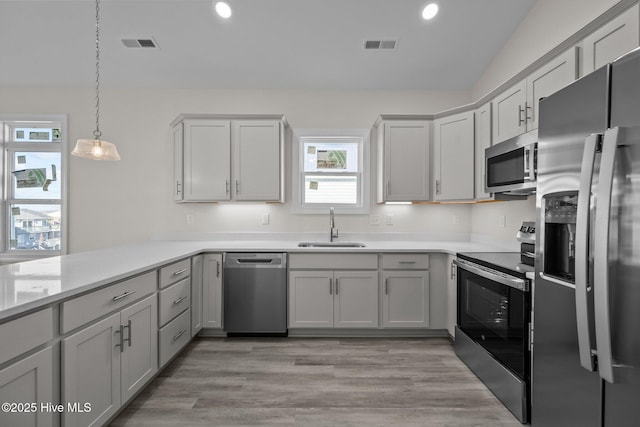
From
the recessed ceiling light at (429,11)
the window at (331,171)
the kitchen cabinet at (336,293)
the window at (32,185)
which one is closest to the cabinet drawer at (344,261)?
the kitchen cabinet at (336,293)

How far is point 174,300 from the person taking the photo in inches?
98.7

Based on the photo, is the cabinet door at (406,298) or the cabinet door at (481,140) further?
the cabinet door at (406,298)

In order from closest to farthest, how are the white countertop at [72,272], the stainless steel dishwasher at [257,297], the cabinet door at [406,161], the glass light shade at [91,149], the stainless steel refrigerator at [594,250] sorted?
the stainless steel refrigerator at [594,250] → the white countertop at [72,272] → the glass light shade at [91,149] → the stainless steel dishwasher at [257,297] → the cabinet door at [406,161]

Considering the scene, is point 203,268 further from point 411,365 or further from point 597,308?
point 597,308

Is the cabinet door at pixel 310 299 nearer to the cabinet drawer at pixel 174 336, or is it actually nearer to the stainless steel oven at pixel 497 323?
the cabinet drawer at pixel 174 336

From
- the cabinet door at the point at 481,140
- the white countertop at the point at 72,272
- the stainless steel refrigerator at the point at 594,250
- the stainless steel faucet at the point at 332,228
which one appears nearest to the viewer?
the stainless steel refrigerator at the point at 594,250

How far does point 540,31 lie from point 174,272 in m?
3.61

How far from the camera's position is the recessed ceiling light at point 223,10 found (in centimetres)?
285

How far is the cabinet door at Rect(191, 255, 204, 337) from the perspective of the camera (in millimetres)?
2906

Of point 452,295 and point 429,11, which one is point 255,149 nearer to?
point 429,11

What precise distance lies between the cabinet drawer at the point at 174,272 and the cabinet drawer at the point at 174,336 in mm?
317

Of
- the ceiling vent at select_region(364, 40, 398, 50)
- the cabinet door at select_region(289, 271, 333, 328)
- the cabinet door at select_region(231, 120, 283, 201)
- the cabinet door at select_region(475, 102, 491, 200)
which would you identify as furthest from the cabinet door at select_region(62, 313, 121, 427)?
the ceiling vent at select_region(364, 40, 398, 50)

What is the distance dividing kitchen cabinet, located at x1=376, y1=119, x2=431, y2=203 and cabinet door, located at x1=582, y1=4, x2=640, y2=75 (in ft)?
5.39

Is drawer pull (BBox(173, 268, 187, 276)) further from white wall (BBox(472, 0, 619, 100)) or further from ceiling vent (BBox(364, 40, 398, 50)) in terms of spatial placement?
white wall (BBox(472, 0, 619, 100))
